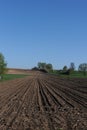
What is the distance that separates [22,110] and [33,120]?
3791mm

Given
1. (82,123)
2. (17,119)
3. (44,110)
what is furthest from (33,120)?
(44,110)

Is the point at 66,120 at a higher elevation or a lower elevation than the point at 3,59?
lower

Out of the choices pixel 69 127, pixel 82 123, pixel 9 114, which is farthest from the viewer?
pixel 9 114

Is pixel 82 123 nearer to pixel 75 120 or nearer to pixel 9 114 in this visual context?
pixel 75 120

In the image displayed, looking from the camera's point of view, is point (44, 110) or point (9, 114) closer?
point (9, 114)

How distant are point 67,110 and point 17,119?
4033 mm

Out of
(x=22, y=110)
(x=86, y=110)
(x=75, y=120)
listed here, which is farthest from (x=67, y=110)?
(x=75, y=120)

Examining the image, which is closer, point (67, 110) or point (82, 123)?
point (82, 123)

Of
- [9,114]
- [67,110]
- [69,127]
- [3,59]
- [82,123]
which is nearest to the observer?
[69,127]

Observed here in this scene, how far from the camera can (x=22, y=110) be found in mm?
19969

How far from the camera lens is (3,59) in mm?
85250

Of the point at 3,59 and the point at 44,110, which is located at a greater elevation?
the point at 3,59

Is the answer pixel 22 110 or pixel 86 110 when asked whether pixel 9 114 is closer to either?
pixel 22 110

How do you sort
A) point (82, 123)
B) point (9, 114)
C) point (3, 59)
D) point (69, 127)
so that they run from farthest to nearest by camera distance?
point (3, 59)
point (9, 114)
point (82, 123)
point (69, 127)
